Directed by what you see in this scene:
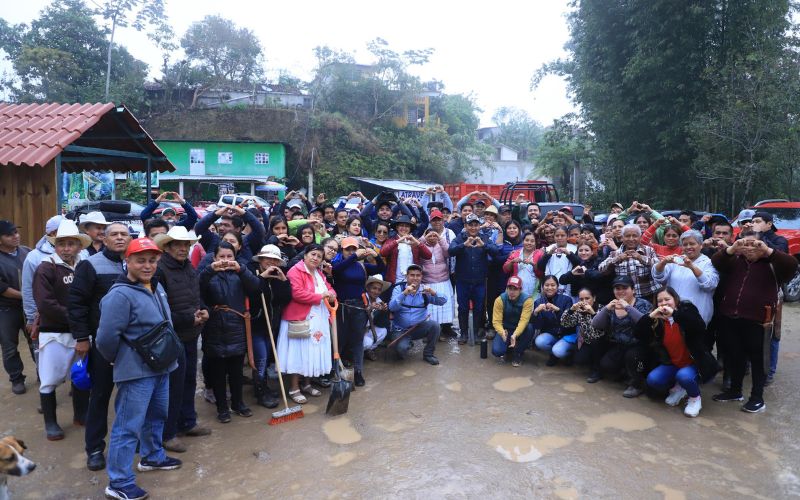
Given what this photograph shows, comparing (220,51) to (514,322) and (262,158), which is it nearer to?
(262,158)

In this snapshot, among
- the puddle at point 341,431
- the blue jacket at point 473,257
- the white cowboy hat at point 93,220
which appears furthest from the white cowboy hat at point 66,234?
the blue jacket at point 473,257

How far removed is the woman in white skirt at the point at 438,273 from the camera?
6.98 m

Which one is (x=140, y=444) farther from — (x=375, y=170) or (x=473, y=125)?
(x=473, y=125)

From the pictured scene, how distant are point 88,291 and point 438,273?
419cm

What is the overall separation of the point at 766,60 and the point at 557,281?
12249mm

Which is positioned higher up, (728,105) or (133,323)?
(728,105)

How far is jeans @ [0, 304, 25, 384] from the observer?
530cm

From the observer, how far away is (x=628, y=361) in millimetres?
5504

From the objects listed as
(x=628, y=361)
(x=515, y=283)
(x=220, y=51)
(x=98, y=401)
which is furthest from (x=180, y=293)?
(x=220, y=51)

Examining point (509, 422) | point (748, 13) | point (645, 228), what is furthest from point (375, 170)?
point (509, 422)

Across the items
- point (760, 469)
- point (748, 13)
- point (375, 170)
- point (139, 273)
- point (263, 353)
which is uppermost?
point (748, 13)

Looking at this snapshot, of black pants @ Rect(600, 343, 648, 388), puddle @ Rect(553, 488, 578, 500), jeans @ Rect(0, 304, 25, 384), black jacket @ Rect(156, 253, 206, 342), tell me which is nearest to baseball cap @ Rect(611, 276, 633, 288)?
black pants @ Rect(600, 343, 648, 388)

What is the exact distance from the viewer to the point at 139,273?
11.6ft

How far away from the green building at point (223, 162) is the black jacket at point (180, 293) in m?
27.7
